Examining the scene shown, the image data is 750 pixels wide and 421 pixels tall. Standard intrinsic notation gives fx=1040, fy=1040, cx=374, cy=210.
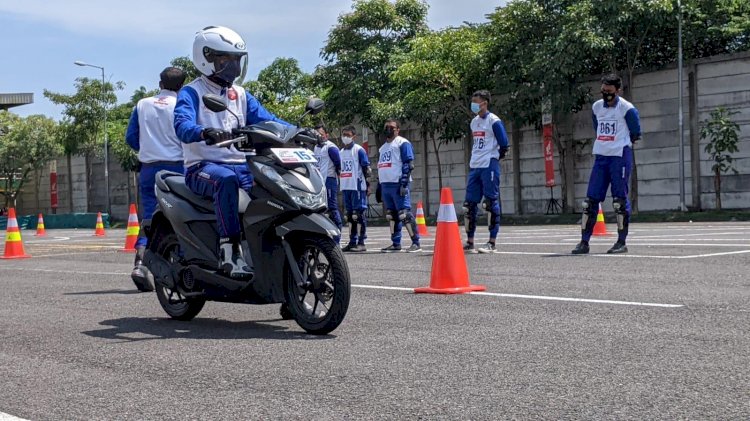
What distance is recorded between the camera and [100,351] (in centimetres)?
567

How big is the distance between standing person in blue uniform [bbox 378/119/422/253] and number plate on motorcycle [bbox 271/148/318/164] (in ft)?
24.3

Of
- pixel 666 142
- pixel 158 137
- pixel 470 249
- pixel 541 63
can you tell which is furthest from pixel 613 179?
pixel 541 63

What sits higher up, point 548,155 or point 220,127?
point 548,155

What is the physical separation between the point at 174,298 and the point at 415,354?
269cm

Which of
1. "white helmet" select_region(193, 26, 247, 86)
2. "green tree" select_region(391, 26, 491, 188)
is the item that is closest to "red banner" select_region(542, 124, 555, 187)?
"green tree" select_region(391, 26, 491, 188)

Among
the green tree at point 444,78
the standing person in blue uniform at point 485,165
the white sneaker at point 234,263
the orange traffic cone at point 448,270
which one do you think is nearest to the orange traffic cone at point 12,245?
the standing person in blue uniform at point 485,165

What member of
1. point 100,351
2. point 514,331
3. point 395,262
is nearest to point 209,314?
point 100,351

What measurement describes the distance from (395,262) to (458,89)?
2322cm

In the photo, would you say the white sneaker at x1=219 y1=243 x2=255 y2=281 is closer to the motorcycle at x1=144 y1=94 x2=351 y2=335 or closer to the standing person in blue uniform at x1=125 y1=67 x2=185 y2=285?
the motorcycle at x1=144 y1=94 x2=351 y2=335

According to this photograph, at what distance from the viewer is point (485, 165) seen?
1251cm

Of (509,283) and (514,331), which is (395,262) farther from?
(514,331)

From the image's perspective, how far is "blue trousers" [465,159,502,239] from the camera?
12.5m

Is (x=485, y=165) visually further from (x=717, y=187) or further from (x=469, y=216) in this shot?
(x=717, y=187)

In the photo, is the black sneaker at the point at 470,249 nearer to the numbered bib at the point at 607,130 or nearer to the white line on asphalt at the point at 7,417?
the numbered bib at the point at 607,130
